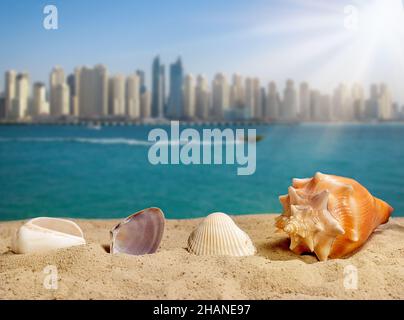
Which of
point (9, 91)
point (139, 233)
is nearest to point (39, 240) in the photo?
point (139, 233)

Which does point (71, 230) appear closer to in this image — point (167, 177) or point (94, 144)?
point (167, 177)

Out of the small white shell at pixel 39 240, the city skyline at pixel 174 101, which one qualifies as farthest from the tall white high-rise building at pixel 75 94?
the small white shell at pixel 39 240

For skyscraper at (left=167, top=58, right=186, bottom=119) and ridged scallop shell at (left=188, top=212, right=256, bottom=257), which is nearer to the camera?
ridged scallop shell at (left=188, top=212, right=256, bottom=257)

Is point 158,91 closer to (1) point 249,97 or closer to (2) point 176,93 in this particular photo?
(2) point 176,93

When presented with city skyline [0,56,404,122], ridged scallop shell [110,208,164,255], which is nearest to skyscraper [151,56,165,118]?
city skyline [0,56,404,122]

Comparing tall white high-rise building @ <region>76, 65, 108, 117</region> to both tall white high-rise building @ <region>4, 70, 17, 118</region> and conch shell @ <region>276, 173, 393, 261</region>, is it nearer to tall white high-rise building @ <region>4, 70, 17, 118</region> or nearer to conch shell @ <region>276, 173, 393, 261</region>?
tall white high-rise building @ <region>4, 70, 17, 118</region>

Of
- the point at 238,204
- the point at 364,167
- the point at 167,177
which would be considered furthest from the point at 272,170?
the point at 238,204
